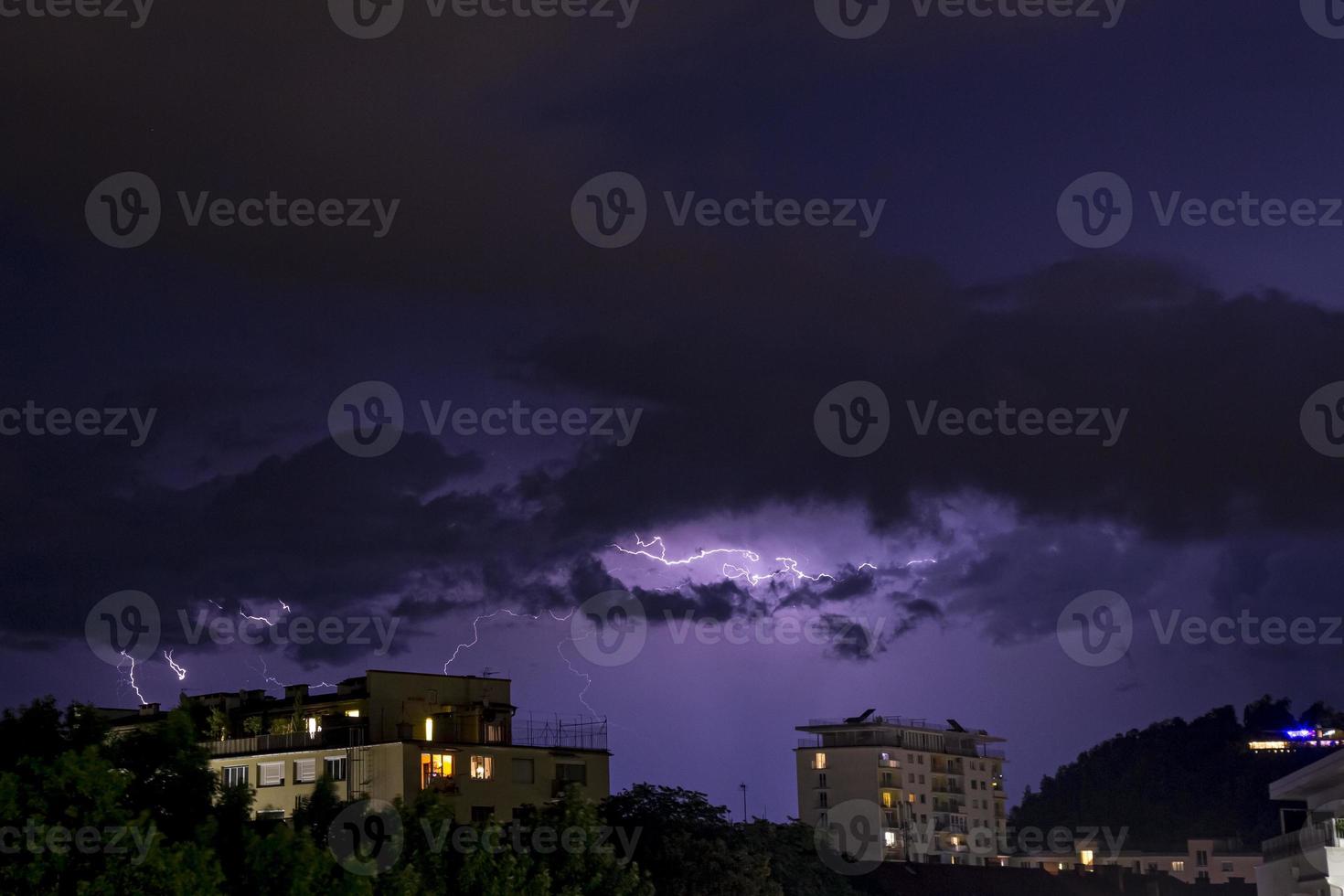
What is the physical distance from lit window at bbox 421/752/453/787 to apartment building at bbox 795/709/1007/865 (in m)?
75.4

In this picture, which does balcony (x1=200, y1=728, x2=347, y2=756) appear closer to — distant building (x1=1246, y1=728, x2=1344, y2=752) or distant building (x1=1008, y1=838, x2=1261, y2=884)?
distant building (x1=1246, y1=728, x2=1344, y2=752)

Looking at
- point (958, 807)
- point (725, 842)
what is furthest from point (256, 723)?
point (958, 807)

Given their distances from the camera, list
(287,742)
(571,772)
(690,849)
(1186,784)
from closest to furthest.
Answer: (690,849) < (287,742) < (571,772) < (1186,784)

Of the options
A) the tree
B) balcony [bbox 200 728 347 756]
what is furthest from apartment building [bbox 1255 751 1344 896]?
balcony [bbox 200 728 347 756]

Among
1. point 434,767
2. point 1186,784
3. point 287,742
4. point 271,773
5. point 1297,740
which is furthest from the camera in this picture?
point 1186,784

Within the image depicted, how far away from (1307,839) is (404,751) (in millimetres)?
36170

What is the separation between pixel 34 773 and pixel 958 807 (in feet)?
450

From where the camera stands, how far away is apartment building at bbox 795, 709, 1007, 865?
→ 15175 cm

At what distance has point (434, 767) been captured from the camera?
7238 cm

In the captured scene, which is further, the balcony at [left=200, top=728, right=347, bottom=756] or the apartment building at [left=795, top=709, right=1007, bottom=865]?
the apartment building at [left=795, top=709, right=1007, bottom=865]

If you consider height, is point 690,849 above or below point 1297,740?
below

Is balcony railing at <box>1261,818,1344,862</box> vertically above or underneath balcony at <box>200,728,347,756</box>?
underneath

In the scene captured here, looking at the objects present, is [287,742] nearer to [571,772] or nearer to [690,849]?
[571,772]

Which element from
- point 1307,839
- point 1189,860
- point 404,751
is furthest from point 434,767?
point 1189,860
